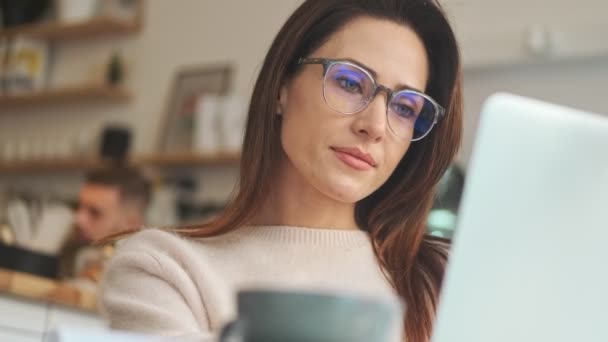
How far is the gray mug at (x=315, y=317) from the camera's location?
66 centimetres

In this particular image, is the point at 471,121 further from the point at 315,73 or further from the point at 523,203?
the point at 523,203

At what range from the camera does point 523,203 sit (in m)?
0.80

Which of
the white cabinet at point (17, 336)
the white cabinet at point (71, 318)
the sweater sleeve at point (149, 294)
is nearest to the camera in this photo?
the sweater sleeve at point (149, 294)

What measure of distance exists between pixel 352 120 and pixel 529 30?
7.43 feet

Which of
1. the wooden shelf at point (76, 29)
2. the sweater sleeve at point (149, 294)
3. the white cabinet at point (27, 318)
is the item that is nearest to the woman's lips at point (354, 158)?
the sweater sleeve at point (149, 294)

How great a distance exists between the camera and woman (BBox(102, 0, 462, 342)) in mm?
1218

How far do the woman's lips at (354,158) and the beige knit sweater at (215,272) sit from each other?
5.0 inches

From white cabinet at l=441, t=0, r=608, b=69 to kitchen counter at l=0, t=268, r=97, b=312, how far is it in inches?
54.0

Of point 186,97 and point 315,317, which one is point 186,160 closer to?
point 186,97

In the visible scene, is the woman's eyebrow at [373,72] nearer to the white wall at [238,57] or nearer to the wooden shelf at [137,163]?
the white wall at [238,57]

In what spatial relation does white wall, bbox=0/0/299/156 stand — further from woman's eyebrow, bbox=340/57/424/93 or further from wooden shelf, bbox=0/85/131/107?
woman's eyebrow, bbox=340/57/424/93

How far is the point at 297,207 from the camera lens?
132 cm

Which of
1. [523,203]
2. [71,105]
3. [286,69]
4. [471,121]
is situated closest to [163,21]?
[71,105]

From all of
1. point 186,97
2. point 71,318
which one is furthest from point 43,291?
point 186,97
